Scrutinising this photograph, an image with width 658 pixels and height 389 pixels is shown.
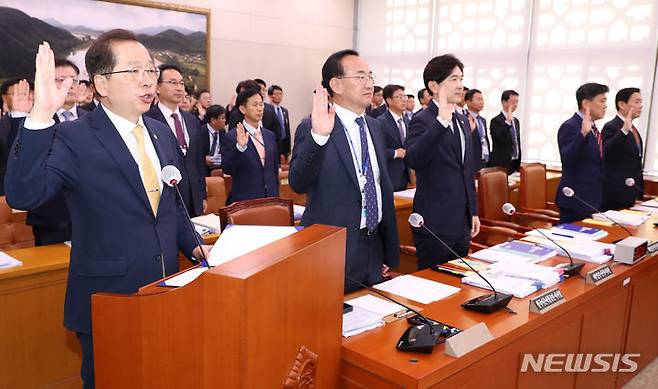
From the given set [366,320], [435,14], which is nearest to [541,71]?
[435,14]

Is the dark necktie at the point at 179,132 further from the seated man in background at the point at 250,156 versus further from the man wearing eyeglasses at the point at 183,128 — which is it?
the seated man in background at the point at 250,156

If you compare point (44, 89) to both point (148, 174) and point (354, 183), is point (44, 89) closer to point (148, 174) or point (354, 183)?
point (148, 174)

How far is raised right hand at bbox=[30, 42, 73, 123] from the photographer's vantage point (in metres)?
1.29

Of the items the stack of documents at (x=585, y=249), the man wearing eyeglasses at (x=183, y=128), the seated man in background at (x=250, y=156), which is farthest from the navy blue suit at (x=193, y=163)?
the stack of documents at (x=585, y=249)

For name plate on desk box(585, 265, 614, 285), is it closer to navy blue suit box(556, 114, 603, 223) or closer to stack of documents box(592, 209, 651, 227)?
stack of documents box(592, 209, 651, 227)

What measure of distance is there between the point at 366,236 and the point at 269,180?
1796 millimetres

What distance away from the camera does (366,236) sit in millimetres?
2250

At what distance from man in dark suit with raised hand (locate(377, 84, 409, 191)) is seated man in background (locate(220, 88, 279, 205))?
2.77 feet

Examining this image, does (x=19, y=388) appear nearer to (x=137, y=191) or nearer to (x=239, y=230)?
(x=137, y=191)

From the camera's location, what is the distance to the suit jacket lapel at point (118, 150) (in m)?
1.54

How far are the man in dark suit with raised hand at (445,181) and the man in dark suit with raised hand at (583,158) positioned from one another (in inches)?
49.4

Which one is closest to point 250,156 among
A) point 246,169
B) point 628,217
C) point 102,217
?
point 246,169

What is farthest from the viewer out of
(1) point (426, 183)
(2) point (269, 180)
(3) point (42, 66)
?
(2) point (269, 180)

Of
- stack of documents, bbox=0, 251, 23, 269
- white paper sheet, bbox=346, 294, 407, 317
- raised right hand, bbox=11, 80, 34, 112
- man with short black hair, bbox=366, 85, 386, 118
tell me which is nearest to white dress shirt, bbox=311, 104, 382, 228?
white paper sheet, bbox=346, 294, 407, 317
